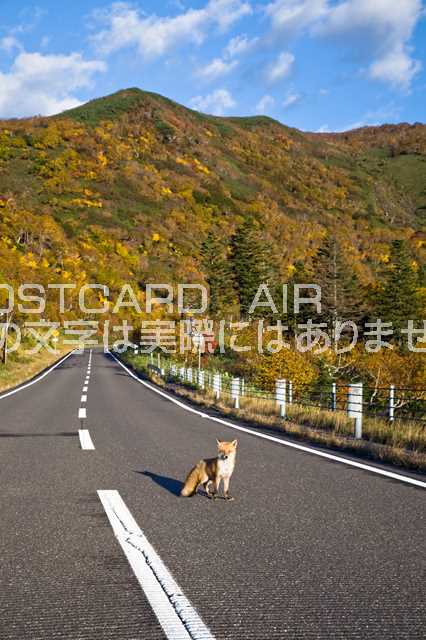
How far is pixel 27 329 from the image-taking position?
61.5m

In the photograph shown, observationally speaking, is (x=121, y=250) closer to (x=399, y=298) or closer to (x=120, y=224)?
(x=120, y=224)

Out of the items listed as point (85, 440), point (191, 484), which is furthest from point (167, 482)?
point (85, 440)

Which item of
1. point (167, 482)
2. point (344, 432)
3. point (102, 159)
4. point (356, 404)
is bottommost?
point (344, 432)

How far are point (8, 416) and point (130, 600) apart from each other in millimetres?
12580

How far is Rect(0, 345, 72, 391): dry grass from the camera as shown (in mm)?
29747

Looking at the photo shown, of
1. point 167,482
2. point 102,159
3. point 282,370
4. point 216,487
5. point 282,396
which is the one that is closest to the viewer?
point 216,487

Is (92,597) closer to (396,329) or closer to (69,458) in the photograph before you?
(69,458)

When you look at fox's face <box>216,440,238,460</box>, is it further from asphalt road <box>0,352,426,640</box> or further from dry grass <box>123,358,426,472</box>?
dry grass <box>123,358,426,472</box>

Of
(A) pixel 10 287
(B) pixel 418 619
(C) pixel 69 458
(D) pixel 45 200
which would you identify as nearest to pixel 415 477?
(B) pixel 418 619

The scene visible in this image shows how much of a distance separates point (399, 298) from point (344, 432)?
63.6 meters

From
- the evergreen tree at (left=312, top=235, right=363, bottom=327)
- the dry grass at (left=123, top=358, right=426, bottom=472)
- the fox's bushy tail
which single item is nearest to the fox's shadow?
the fox's bushy tail

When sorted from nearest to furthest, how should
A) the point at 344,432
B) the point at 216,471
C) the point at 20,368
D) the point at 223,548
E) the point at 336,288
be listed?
the point at 223,548 < the point at 216,471 < the point at 344,432 < the point at 20,368 < the point at 336,288

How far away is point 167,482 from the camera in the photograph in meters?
6.77

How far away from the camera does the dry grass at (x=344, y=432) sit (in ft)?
28.9
